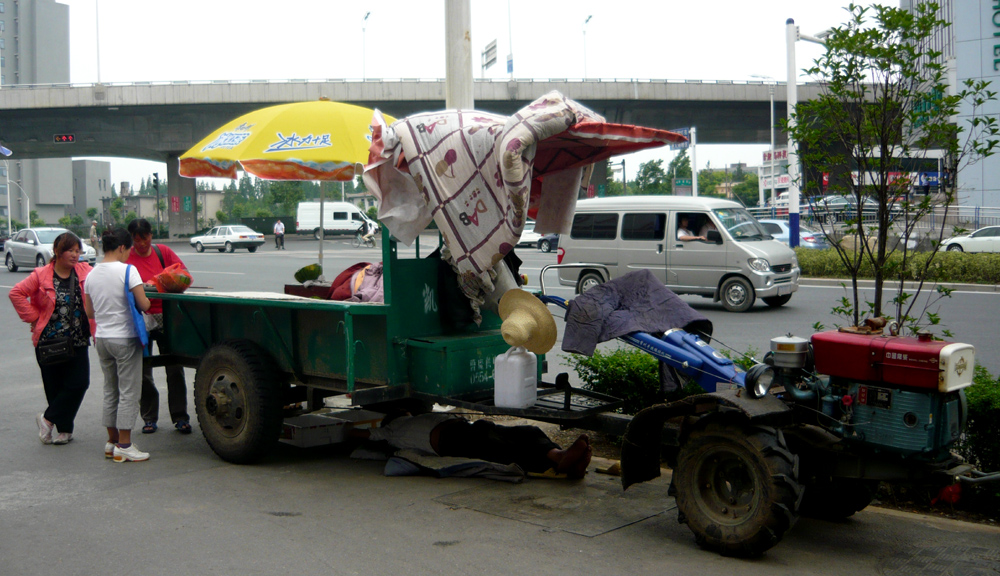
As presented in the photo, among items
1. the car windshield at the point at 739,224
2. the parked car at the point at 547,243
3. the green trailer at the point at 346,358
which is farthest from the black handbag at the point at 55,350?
the parked car at the point at 547,243

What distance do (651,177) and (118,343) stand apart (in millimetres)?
62335

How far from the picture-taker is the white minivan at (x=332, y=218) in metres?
59.0

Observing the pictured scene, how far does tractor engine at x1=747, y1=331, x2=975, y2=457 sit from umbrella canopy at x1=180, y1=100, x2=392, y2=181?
416cm

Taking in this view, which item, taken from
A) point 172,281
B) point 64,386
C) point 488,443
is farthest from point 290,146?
point 488,443

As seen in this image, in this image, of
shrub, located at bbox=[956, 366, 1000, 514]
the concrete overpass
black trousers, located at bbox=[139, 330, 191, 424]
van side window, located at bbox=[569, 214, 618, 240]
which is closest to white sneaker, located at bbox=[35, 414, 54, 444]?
black trousers, located at bbox=[139, 330, 191, 424]

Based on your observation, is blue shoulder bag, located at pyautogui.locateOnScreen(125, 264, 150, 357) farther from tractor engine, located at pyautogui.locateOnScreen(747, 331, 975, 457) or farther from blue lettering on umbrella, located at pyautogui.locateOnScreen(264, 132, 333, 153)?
tractor engine, located at pyautogui.locateOnScreen(747, 331, 975, 457)

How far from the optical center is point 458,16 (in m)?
8.84

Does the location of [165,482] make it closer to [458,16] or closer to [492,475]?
[492,475]

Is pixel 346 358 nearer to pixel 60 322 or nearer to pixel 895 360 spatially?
pixel 60 322

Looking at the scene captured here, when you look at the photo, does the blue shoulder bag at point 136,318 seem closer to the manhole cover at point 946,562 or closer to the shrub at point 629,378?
the shrub at point 629,378

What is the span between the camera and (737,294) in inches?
626

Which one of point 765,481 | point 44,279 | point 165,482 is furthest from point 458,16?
point 765,481

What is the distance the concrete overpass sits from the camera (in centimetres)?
4822

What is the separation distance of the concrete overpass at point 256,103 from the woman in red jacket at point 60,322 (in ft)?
131
